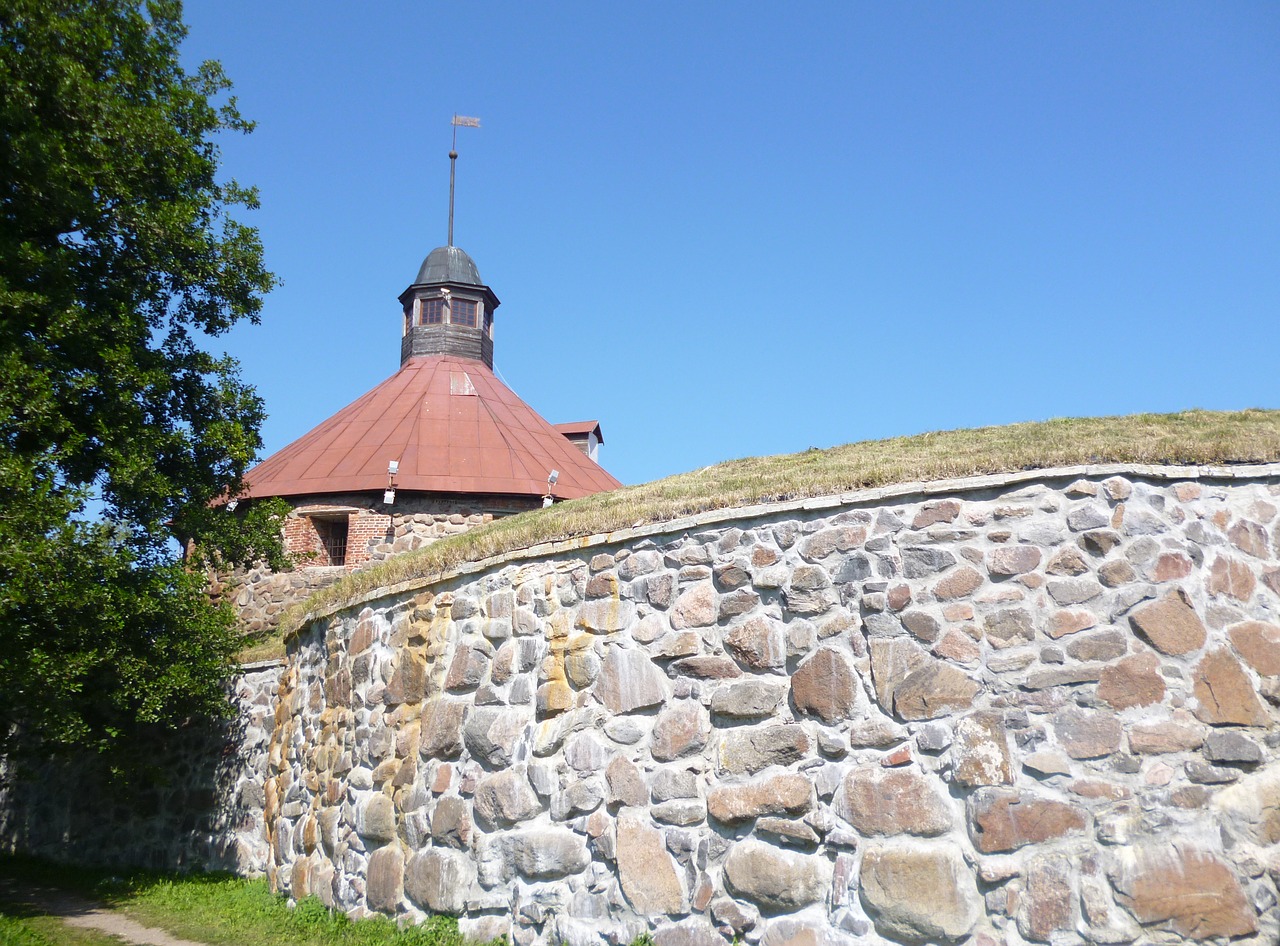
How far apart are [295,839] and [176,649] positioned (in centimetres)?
220

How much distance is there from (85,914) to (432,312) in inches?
600

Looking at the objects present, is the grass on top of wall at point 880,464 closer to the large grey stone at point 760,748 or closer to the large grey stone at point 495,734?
the large grey stone at point 495,734

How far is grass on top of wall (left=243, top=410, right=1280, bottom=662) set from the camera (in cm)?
688

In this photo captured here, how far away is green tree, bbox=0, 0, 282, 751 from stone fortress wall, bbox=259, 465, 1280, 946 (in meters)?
3.45

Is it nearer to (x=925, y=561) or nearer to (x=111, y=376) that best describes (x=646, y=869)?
(x=925, y=561)

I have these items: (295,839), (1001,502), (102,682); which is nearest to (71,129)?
(102,682)

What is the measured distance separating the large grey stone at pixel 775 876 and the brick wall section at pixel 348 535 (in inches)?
452

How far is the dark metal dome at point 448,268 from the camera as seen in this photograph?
2303 centimetres

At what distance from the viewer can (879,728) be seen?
6.35 m

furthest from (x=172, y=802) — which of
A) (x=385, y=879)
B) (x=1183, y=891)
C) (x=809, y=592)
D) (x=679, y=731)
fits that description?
A: (x=1183, y=891)

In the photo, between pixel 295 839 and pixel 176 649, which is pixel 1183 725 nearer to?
pixel 295 839

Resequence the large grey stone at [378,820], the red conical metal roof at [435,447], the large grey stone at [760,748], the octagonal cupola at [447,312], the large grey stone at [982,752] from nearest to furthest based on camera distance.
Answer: the large grey stone at [982,752] → the large grey stone at [760,748] → the large grey stone at [378,820] → the red conical metal roof at [435,447] → the octagonal cupola at [447,312]

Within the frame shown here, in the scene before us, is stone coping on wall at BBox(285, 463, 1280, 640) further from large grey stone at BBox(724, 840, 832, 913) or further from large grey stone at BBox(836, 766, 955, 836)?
large grey stone at BBox(724, 840, 832, 913)

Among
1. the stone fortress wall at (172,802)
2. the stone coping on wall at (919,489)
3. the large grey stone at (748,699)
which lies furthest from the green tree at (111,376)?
the large grey stone at (748,699)
